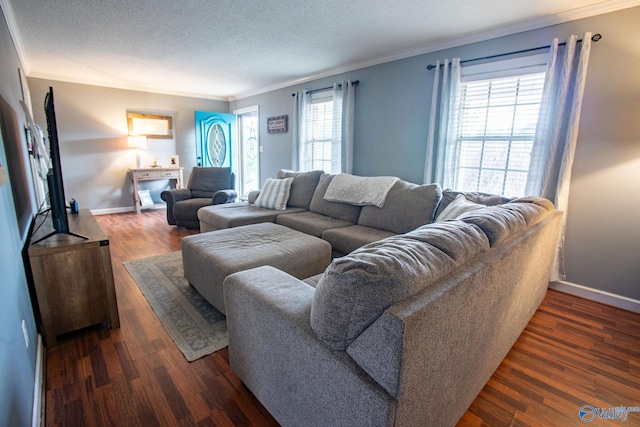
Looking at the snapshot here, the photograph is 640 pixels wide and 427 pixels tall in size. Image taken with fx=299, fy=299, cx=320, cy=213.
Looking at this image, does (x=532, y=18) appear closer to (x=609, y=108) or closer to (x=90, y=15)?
(x=609, y=108)

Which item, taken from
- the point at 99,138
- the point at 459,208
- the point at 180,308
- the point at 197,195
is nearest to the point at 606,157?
the point at 459,208

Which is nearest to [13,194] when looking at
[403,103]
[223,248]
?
[223,248]

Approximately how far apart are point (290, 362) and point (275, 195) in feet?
9.10

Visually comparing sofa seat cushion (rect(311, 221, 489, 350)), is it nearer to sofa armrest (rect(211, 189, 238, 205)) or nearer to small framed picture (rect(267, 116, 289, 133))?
sofa armrest (rect(211, 189, 238, 205))

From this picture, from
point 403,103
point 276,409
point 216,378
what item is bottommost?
point 216,378

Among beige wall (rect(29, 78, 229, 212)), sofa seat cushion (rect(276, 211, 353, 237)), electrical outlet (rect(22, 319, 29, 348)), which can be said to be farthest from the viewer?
beige wall (rect(29, 78, 229, 212))

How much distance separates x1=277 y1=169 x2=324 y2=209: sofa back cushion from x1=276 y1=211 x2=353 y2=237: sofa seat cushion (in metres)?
0.27

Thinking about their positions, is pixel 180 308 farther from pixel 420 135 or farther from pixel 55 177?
pixel 420 135

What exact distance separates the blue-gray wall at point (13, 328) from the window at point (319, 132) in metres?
3.33

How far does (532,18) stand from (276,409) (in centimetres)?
344

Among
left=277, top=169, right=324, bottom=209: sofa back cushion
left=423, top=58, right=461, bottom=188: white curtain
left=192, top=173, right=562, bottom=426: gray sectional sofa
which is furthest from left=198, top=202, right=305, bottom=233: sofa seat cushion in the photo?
left=192, top=173, right=562, bottom=426: gray sectional sofa

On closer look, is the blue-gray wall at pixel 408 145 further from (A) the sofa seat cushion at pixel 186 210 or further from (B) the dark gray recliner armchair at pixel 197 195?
(A) the sofa seat cushion at pixel 186 210

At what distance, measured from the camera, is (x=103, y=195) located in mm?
5375

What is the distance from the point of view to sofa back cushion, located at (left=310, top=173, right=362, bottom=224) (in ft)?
10.5
